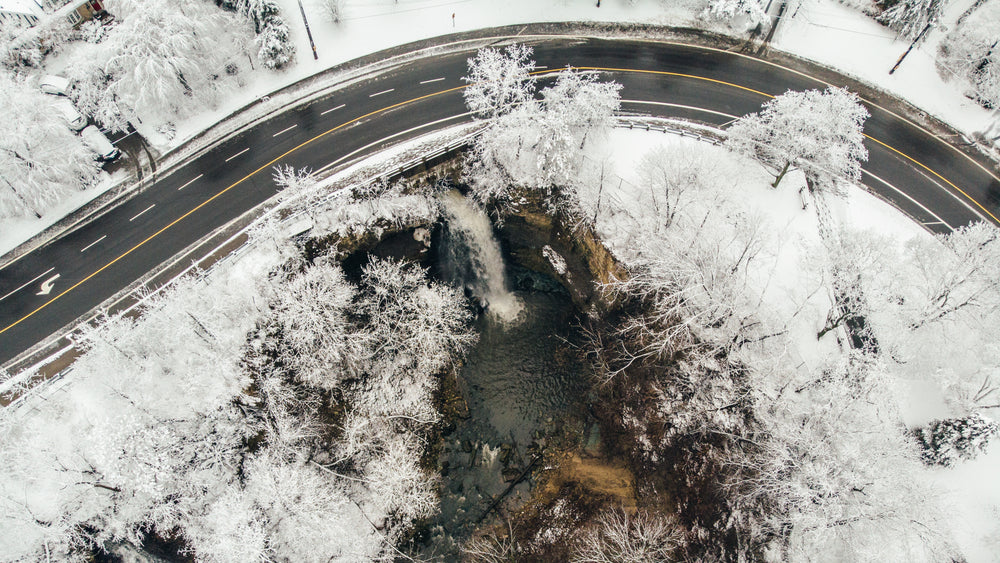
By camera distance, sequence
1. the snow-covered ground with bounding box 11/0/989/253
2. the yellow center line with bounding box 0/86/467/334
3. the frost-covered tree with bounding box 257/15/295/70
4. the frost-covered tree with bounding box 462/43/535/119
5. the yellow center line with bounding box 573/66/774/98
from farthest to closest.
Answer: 1. the yellow center line with bounding box 573/66/774/98
2. the snow-covered ground with bounding box 11/0/989/253
3. the frost-covered tree with bounding box 257/15/295/70
4. the frost-covered tree with bounding box 462/43/535/119
5. the yellow center line with bounding box 0/86/467/334

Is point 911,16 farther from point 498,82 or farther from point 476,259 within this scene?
point 476,259

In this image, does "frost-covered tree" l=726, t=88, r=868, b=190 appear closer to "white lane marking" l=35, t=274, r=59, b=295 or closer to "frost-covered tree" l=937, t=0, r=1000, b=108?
"frost-covered tree" l=937, t=0, r=1000, b=108

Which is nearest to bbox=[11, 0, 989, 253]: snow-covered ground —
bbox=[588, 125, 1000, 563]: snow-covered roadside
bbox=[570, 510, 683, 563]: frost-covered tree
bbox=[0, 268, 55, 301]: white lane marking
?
bbox=[0, 268, 55, 301]: white lane marking

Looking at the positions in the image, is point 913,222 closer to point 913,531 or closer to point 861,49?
point 861,49

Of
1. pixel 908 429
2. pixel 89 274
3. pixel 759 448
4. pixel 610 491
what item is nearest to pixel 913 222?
pixel 908 429

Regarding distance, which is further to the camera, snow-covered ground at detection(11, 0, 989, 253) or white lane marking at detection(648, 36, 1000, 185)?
snow-covered ground at detection(11, 0, 989, 253)

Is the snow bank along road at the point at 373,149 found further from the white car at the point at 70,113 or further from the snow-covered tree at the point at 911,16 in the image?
the white car at the point at 70,113
